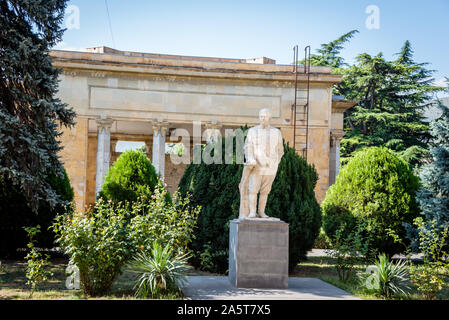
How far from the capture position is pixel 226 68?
25.7m

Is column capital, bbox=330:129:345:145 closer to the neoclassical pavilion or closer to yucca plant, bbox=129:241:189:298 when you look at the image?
the neoclassical pavilion

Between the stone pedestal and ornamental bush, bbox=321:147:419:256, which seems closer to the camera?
the stone pedestal

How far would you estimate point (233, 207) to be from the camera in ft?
37.8

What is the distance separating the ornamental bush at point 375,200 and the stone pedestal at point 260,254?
15.0 feet

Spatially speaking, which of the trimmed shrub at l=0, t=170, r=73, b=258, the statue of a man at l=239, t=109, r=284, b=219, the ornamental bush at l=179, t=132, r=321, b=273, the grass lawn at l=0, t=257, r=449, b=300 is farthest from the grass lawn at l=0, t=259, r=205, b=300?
the statue of a man at l=239, t=109, r=284, b=219

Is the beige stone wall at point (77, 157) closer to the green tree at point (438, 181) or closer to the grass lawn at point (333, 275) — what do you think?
the grass lawn at point (333, 275)

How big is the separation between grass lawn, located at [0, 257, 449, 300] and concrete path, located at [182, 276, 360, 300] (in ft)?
1.30

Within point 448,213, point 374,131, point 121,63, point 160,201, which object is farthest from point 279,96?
point 160,201

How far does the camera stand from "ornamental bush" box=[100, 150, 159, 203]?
14820mm

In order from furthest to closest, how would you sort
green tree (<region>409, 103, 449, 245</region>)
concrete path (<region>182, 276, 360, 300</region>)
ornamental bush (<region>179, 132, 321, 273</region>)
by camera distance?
green tree (<region>409, 103, 449, 245</region>) → ornamental bush (<region>179, 132, 321, 273</region>) → concrete path (<region>182, 276, 360, 300</region>)

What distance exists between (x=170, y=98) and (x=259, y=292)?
60.5ft

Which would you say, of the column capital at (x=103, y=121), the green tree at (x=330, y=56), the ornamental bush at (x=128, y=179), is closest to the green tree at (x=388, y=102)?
the green tree at (x=330, y=56)
